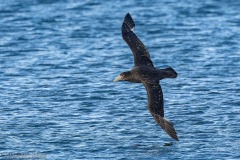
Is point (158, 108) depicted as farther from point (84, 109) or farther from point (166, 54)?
point (166, 54)

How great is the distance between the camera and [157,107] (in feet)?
58.9

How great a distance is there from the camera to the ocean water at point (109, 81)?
1783cm

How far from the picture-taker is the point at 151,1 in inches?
1373

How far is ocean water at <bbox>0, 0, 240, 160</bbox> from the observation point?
17.8 meters

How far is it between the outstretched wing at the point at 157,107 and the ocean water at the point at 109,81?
353mm

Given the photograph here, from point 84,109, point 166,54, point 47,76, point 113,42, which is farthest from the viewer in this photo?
point 113,42

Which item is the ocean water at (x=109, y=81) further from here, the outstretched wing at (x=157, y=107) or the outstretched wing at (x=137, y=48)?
the outstretched wing at (x=137, y=48)

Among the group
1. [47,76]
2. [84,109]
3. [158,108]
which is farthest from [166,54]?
[158,108]

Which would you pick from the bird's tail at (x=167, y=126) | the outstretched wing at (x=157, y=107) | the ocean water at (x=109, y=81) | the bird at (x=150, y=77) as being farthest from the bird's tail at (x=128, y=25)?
the bird's tail at (x=167, y=126)

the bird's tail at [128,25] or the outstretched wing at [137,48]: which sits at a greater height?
the bird's tail at [128,25]

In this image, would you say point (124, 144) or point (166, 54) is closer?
point (124, 144)

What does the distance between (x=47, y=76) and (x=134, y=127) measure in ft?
20.3

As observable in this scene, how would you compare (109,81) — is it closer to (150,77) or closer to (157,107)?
(150,77)

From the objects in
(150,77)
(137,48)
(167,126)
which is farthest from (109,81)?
(167,126)
